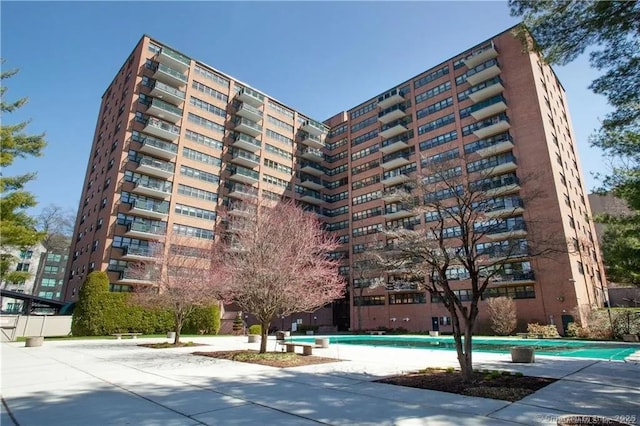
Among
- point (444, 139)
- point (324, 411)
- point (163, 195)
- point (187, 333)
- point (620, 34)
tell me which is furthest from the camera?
point (444, 139)

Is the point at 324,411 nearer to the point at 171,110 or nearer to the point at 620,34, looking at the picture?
the point at 620,34

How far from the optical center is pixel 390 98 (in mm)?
58188

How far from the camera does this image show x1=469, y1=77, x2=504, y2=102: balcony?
4549cm

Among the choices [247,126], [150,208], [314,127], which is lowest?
[150,208]

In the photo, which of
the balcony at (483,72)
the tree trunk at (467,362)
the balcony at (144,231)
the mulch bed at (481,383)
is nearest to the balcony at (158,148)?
the balcony at (144,231)

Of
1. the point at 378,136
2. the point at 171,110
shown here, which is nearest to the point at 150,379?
the point at 171,110

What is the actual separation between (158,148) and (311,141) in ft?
95.2

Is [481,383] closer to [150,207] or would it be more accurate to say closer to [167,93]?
[150,207]

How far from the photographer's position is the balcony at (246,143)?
54281 mm

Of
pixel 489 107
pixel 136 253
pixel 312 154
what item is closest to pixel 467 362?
pixel 136 253

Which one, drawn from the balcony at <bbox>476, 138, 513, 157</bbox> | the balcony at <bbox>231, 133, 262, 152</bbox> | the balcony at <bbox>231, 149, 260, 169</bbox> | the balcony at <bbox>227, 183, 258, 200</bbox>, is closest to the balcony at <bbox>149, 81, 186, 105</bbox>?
the balcony at <bbox>231, 133, 262, 152</bbox>

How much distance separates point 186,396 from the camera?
8219 millimetres

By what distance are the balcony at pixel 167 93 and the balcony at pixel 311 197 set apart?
24576 millimetres

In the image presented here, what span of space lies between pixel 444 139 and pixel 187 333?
42647mm
